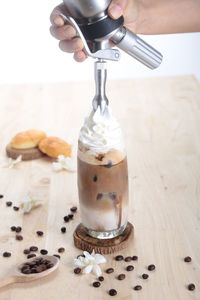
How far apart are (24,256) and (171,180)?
431 mm

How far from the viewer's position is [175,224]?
1312 mm

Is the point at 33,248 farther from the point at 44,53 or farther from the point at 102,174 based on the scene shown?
the point at 44,53

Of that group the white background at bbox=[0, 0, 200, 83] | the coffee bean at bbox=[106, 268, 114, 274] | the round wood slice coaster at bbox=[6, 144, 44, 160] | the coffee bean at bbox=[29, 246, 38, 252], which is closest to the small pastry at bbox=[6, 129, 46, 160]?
the round wood slice coaster at bbox=[6, 144, 44, 160]

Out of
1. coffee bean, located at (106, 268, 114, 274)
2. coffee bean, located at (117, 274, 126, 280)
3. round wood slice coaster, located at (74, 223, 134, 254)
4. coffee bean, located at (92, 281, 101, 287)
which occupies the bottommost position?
round wood slice coaster, located at (74, 223, 134, 254)

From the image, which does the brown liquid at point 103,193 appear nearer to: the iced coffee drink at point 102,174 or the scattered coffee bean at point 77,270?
the iced coffee drink at point 102,174

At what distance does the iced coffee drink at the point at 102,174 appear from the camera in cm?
120

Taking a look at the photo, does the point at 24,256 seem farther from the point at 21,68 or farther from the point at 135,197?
the point at 21,68

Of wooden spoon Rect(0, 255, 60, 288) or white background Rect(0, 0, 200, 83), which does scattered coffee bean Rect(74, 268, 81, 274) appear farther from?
white background Rect(0, 0, 200, 83)

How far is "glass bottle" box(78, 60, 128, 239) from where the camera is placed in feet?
3.94

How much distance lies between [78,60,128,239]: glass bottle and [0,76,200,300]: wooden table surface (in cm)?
7

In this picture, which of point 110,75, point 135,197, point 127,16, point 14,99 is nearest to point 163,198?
point 135,197

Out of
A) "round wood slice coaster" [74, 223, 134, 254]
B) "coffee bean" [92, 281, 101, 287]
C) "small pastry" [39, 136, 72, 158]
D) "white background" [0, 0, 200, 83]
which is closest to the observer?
"coffee bean" [92, 281, 101, 287]

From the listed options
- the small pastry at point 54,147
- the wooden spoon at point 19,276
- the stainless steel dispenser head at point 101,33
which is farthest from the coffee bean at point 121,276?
the small pastry at point 54,147

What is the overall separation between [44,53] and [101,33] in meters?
2.01
